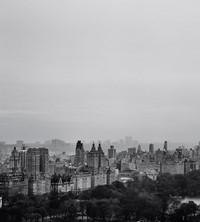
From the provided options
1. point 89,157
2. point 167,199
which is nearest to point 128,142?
point 89,157

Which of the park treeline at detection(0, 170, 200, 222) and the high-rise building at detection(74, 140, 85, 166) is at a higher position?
the high-rise building at detection(74, 140, 85, 166)

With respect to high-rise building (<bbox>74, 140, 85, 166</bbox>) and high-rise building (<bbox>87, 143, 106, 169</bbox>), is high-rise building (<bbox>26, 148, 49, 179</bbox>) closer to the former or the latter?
high-rise building (<bbox>87, 143, 106, 169</bbox>)

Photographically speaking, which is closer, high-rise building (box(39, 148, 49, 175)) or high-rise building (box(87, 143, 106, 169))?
high-rise building (box(39, 148, 49, 175))

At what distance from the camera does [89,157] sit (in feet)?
107

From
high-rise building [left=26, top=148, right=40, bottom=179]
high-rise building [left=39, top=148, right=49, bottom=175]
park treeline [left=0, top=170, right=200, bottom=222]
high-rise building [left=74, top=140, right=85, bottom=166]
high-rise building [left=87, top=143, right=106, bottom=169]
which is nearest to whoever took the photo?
park treeline [left=0, top=170, right=200, bottom=222]

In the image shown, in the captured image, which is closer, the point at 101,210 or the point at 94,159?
the point at 101,210

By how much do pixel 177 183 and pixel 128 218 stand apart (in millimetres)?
10178

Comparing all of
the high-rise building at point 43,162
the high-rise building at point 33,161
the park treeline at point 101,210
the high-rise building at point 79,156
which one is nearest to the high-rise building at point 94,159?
the high-rise building at point 43,162

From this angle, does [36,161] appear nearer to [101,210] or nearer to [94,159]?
[94,159]

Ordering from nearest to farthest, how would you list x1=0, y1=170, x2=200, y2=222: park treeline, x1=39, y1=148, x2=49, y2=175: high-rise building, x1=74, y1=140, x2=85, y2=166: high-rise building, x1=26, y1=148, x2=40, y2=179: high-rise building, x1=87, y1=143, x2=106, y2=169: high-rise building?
x1=0, y1=170, x2=200, y2=222: park treeline → x1=26, y1=148, x2=40, y2=179: high-rise building → x1=39, y1=148, x2=49, y2=175: high-rise building → x1=87, y1=143, x2=106, y2=169: high-rise building → x1=74, y1=140, x2=85, y2=166: high-rise building

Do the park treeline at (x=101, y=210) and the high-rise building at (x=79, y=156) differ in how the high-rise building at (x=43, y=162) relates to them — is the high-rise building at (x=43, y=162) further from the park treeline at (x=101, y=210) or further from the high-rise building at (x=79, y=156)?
the park treeline at (x=101, y=210)

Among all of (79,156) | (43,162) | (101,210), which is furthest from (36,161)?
(101,210)

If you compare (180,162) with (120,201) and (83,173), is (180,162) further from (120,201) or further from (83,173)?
(120,201)

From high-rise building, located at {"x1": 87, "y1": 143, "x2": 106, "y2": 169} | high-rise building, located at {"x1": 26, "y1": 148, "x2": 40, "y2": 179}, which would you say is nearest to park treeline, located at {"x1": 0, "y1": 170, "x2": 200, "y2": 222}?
high-rise building, located at {"x1": 26, "y1": 148, "x2": 40, "y2": 179}
